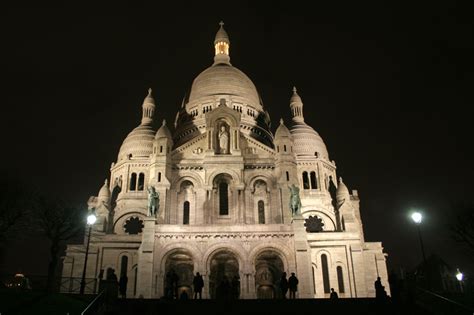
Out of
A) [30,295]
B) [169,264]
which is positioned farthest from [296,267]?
[30,295]

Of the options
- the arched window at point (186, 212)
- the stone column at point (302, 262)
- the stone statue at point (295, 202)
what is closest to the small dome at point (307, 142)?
the stone statue at point (295, 202)

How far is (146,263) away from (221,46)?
43615mm

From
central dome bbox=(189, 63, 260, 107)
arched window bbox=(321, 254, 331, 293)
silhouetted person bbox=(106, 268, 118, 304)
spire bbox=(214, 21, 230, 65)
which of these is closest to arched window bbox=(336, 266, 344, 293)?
arched window bbox=(321, 254, 331, 293)

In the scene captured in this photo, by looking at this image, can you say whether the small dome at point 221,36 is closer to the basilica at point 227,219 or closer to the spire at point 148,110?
the spire at point 148,110

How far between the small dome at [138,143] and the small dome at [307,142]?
17407 millimetres

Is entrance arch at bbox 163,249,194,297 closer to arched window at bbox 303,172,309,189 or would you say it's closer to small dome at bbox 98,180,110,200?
small dome at bbox 98,180,110,200

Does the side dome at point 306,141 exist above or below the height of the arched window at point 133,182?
above

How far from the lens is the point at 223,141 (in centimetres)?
4881

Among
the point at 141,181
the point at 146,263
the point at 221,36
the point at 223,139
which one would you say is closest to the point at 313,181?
the point at 223,139

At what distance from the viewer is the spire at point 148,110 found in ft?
219

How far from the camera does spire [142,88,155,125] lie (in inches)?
2633

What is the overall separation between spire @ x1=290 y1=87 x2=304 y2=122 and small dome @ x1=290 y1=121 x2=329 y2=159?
2.89 metres

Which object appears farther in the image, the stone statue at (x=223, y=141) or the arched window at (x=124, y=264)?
the arched window at (x=124, y=264)

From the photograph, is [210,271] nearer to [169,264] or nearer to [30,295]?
[169,264]
